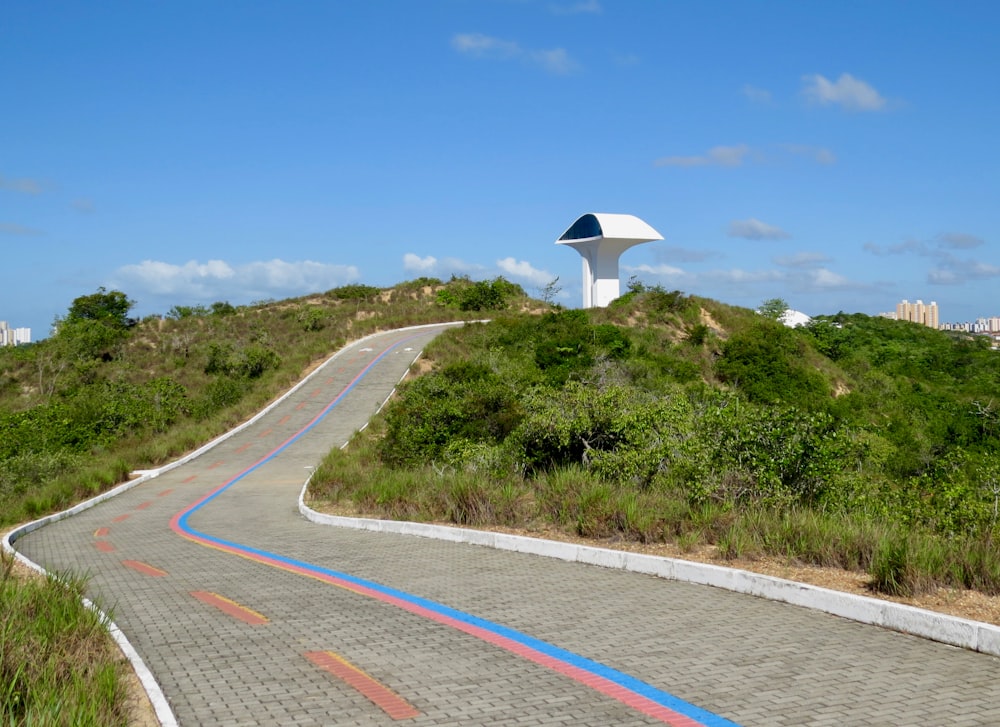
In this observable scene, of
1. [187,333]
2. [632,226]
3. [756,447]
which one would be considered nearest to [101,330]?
[187,333]

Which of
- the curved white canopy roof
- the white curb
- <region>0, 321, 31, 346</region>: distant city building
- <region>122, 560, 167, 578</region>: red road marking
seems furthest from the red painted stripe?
<region>0, 321, 31, 346</region>: distant city building

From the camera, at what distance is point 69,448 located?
31.2 metres

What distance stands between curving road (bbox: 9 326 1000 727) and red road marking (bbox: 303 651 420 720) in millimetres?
19

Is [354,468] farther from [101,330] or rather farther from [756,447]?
[101,330]

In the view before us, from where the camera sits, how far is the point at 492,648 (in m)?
6.69

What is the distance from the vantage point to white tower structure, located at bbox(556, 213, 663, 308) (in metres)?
58.0

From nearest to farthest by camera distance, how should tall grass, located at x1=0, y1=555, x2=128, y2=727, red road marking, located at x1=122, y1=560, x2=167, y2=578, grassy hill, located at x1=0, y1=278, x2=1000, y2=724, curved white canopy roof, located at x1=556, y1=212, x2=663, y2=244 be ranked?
tall grass, located at x1=0, y1=555, x2=128, y2=727
grassy hill, located at x1=0, y1=278, x2=1000, y2=724
red road marking, located at x1=122, y1=560, x2=167, y2=578
curved white canopy roof, located at x1=556, y1=212, x2=663, y2=244

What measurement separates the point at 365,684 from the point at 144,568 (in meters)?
7.03

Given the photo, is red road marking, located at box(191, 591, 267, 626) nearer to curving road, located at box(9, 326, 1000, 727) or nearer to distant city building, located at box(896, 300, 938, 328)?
curving road, located at box(9, 326, 1000, 727)

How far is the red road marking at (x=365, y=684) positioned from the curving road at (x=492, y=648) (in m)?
0.02

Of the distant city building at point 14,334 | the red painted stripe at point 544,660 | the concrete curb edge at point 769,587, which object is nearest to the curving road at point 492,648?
the red painted stripe at point 544,660

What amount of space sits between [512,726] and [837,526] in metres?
5.38

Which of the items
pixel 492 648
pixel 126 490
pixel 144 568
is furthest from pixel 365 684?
pixel 126 490

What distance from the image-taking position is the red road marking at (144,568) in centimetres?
1119
